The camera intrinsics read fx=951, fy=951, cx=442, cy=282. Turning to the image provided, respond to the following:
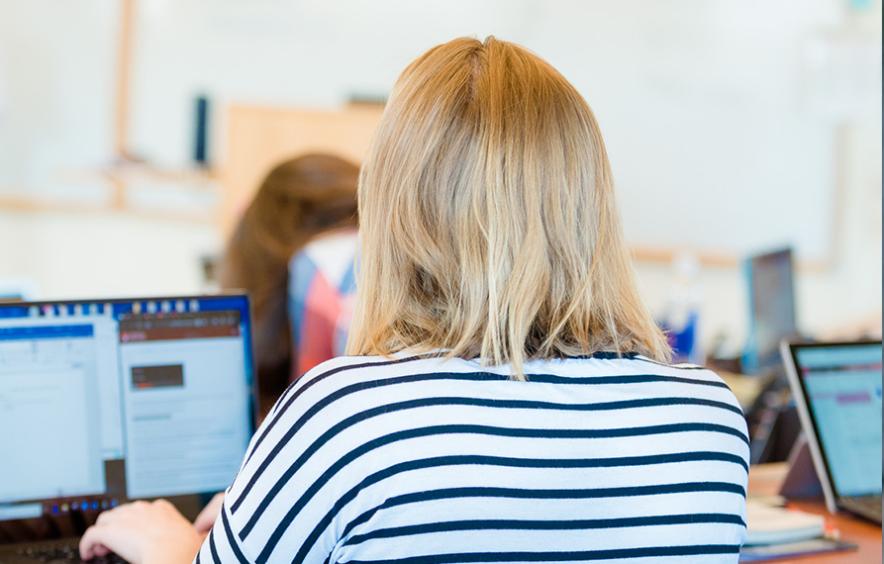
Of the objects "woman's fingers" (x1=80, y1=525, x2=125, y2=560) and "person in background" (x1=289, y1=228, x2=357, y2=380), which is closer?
"woman's fingers" (x1=80, y1=525, x2=125, y2=560)

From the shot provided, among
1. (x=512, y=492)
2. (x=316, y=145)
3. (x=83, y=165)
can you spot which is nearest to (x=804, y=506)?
(x=512, y=492)

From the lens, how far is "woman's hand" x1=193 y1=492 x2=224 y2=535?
50.8 inches

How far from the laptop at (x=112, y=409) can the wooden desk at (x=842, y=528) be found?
868 millimetres

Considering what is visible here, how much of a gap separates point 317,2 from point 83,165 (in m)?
1.30

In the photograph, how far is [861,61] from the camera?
3848 mm

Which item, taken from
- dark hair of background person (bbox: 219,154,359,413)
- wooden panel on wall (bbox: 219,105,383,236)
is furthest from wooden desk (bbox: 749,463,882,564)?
wooden panel on wall (bbox: 219,105,383,236)

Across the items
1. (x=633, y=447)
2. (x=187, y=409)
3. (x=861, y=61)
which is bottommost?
(x=187, y=409)

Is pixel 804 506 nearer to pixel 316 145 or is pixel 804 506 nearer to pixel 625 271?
pixel 625 271

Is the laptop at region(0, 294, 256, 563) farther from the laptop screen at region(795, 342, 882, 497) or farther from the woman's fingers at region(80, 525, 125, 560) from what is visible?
the laptop screen at region(795, 342, 882, 497)

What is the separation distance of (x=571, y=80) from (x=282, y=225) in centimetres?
215

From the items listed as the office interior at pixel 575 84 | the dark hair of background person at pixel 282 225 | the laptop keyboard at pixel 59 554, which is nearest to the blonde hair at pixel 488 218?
the laptop keyboard at pixel 59 554

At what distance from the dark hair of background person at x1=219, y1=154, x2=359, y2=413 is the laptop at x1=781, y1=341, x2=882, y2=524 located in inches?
44.6

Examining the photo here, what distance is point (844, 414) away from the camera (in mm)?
1614

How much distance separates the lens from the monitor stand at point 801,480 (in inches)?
66.9
